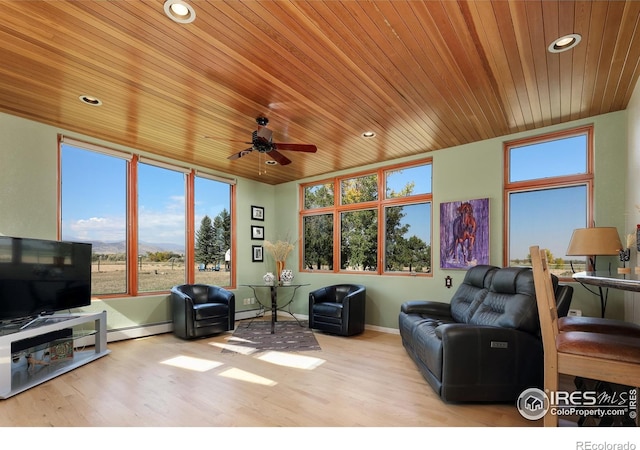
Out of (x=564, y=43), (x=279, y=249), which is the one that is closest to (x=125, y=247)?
(x=279, y=249)

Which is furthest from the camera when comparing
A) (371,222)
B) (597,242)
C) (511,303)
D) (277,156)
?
(371,222)

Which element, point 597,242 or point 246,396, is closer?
point 246,396

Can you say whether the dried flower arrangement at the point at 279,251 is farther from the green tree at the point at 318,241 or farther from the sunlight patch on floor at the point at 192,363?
the sunlight patch on floor at the point at 192,363

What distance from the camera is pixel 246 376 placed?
3.26 metres

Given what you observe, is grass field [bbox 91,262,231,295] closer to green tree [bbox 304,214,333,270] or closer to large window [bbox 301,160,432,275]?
green tree [bbox 304,214,333,270]

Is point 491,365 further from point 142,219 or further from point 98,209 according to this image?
point 98,209

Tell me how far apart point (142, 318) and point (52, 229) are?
5.50ft

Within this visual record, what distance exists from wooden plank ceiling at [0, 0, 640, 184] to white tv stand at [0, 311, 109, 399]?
2255 millimetres

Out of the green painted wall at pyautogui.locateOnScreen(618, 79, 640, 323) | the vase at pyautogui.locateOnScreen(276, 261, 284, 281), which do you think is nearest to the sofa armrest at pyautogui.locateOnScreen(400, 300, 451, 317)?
the green painted wall at pyautogui.locateOnScreen(618, 79, 640, 323)

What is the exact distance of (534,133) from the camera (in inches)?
163

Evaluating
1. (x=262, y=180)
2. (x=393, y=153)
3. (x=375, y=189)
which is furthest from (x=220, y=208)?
(x=393, y=153)

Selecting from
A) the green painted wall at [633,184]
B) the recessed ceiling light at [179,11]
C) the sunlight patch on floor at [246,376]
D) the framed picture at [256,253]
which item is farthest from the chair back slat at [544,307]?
the framed picture at [256,253]

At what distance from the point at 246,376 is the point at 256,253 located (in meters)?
3.64
